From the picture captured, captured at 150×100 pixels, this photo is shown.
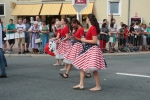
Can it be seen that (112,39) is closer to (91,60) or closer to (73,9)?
(91,60)

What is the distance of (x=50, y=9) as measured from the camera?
87.9ft

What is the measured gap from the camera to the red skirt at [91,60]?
284 inches

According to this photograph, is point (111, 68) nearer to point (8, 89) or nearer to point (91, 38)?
point (91, 38)

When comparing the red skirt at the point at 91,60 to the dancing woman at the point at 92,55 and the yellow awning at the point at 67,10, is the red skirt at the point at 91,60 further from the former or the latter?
the yellow awning at the point at 67,10

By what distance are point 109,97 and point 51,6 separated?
20.9 metres

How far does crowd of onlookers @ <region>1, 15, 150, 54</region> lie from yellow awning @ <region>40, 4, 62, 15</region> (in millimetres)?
9675

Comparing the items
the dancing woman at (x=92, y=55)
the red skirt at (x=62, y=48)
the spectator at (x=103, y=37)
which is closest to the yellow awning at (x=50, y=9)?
the spectator at (x=103, y=37)

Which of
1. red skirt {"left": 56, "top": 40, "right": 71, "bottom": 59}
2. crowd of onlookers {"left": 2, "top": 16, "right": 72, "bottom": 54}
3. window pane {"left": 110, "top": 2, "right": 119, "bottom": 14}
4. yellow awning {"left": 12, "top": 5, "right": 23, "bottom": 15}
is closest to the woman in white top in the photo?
crowd of onlookers {"left": 2, "top": 16, "right": 72, "bottom": 54}

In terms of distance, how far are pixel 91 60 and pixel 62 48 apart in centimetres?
363

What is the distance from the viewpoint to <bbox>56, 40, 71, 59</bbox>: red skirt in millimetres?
Answer: 10575

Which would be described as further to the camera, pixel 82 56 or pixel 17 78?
pixel 17 78

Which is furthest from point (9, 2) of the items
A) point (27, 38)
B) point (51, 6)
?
point (27, 38)

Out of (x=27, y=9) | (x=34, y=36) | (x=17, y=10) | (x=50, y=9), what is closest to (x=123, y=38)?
(x=34, y=36)

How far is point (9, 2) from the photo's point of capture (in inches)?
1072
